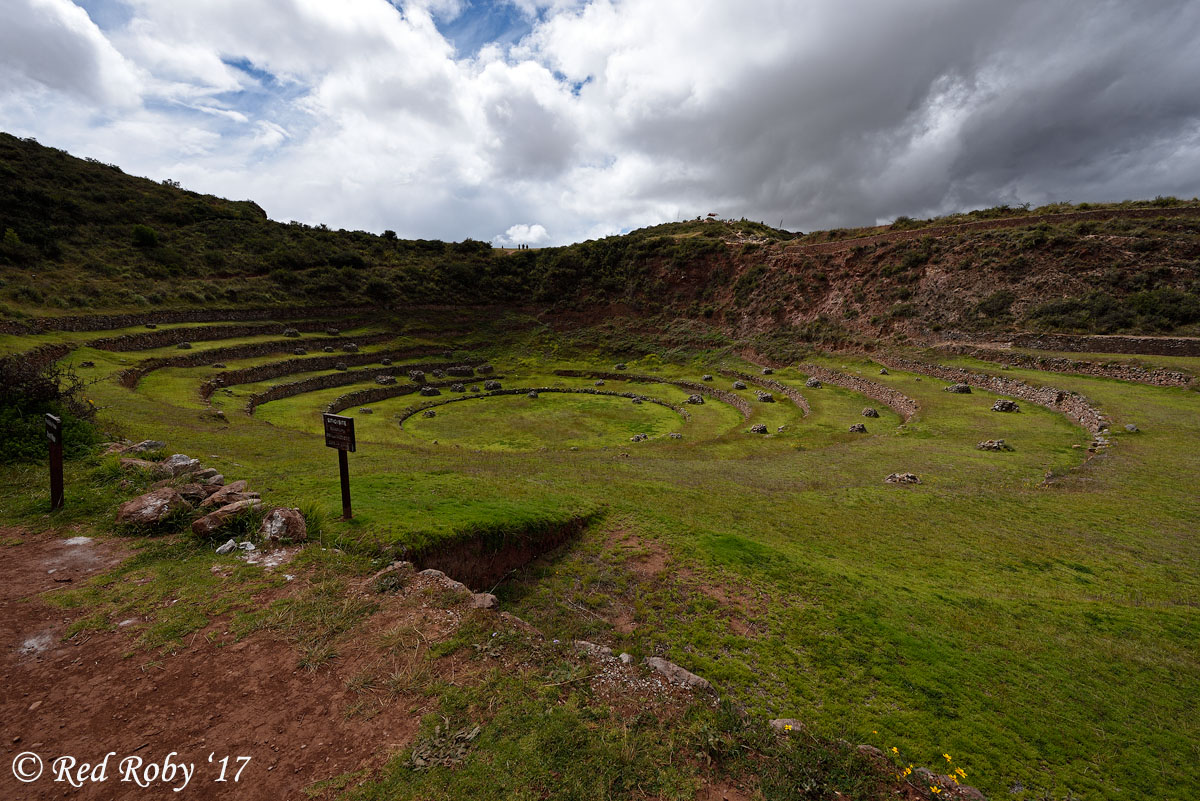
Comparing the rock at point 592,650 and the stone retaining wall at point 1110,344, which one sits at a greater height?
the stone retaining wall at point 1110,344

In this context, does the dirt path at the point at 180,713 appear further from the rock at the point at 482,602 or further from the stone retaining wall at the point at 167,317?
the stone retaining wall at the point at 167,317

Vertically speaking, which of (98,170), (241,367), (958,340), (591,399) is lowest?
(591,399)

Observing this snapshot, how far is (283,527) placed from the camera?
8.19 meters

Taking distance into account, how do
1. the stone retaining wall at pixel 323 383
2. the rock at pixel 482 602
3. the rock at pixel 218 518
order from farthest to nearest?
the stone retaining wall at pixel 323 383 → the rock at pixel 218 518 → the rock at pixel 482 602

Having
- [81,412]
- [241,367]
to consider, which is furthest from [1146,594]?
[241,367]

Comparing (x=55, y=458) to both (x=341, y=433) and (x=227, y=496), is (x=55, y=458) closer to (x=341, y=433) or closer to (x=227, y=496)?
(x=227, y=496)

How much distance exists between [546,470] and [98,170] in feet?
292

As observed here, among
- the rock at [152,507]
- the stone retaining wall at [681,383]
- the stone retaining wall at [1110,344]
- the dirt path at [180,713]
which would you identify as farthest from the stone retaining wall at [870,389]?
the rock at [152,507]

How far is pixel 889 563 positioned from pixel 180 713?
39.4ft

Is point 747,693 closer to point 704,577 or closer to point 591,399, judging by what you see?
point 704,577

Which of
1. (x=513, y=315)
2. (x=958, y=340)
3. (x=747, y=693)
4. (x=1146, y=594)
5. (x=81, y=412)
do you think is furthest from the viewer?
(x=513, y=315)

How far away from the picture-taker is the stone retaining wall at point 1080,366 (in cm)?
2307

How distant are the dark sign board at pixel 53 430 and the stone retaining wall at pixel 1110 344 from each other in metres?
46.2

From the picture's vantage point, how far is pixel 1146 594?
874 cm
